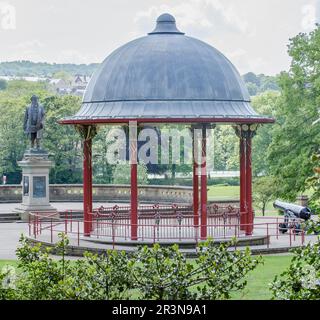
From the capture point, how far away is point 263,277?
875 inches

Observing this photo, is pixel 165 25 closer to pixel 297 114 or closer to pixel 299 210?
pixel 299 210

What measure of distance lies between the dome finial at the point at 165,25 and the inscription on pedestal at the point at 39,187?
13.5 metres

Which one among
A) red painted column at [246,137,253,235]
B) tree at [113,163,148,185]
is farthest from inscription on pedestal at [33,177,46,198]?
tree at [113,163,148,185]

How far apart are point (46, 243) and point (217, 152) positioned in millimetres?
66475

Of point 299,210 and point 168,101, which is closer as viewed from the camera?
point 168,101

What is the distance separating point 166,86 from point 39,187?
15466 mm

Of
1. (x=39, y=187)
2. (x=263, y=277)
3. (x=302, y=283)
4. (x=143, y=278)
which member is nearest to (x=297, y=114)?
(x=39, y=187)

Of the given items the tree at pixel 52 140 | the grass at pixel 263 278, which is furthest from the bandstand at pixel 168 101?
the tree at pixel 52 140

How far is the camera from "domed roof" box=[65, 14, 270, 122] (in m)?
28.2

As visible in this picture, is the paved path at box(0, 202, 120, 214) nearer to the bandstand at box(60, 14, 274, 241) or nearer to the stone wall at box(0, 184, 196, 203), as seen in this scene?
the stone wall at box(0, 184, 196, 203)

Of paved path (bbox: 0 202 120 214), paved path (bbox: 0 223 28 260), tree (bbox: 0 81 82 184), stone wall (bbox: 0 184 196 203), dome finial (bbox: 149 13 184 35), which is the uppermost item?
dome finial (bbox: 149 13 184 35)

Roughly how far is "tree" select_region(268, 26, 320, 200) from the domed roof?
986 cm
